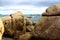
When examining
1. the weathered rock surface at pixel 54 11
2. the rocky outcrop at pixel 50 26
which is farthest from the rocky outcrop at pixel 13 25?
the weathered rock surface at pixel 54 11

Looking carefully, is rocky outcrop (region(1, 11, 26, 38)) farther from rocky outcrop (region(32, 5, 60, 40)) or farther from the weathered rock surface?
the weathered rock surface

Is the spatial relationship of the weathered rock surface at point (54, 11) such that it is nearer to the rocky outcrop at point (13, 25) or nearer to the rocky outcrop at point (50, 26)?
the rocky outcrop at point (50, 26)

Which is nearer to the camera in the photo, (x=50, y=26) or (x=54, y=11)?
(x=50, y=26)

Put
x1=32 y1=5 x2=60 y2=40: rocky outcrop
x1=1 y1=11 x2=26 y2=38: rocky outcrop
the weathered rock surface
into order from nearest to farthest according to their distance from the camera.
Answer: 1. x1=32 y1=5 x2=60 y2=40: rocky outcrop
2. the weathered rock surface
3. x1=1 y1=11 x2=26 y2=38: rocky outcrop

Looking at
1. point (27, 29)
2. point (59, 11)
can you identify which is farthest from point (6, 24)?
point (59, 11)

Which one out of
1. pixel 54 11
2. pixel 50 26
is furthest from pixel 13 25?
pixel 50 26

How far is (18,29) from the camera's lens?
60.0 feet

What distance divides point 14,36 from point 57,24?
23.6ft

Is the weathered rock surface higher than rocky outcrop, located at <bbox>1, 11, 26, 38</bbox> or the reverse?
higher

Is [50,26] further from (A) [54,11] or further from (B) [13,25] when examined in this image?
(B) [13,25]

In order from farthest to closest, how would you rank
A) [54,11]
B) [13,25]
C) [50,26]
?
1. [13,25]
2. [54,11]
3. [50,26]

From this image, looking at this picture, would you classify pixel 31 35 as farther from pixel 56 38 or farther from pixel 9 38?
pixel 9 38

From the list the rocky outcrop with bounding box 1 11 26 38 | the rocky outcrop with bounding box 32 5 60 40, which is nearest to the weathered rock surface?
the rocky outcrop with bounding box 32 5 60 40

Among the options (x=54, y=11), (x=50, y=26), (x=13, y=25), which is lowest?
(x=13, y=25)
